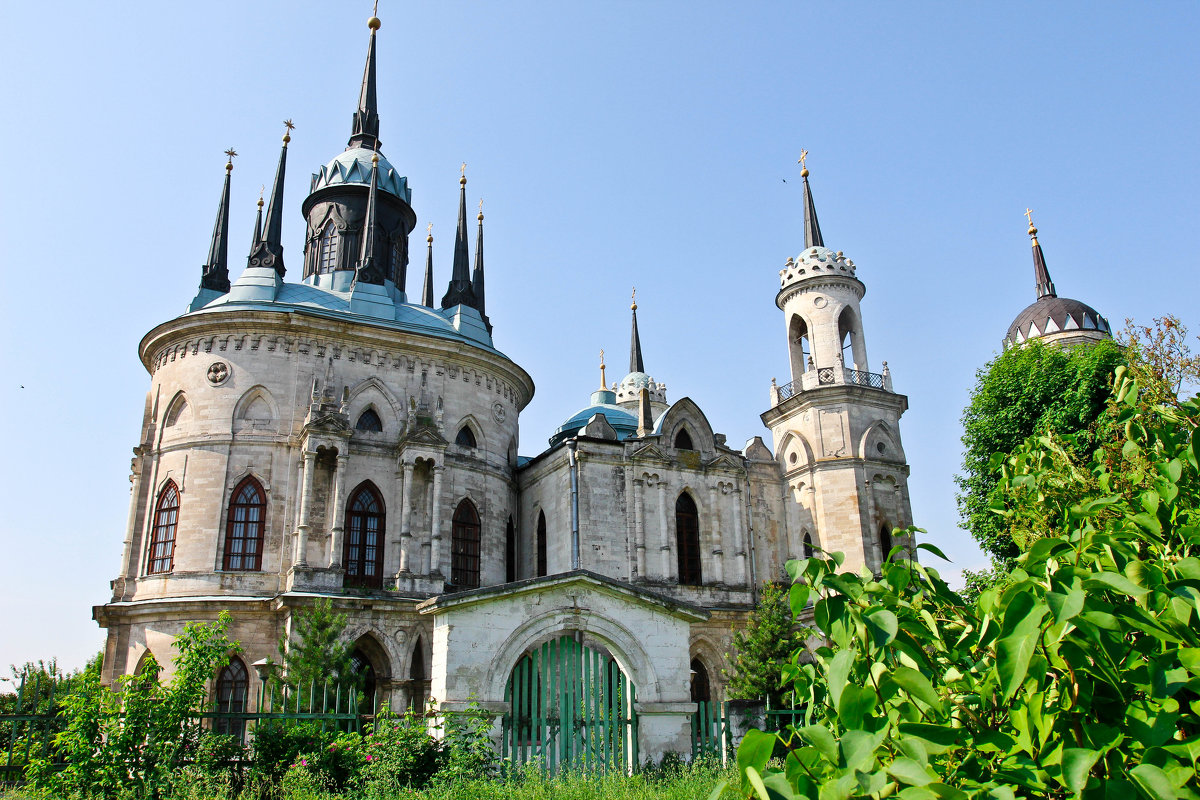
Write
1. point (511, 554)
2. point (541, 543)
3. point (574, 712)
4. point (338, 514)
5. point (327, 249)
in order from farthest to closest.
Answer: point (327, 249) → point (511, 554) → point (541, 543) → point (338, 514) → point (574, 712)

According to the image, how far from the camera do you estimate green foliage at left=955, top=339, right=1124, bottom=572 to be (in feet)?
74.7

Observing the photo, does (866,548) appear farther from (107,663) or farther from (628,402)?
(107,663)

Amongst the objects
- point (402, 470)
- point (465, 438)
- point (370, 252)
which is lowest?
point (402, 470)

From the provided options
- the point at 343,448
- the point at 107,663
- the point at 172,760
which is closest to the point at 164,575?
the point at 107,663

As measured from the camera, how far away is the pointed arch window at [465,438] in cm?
2683

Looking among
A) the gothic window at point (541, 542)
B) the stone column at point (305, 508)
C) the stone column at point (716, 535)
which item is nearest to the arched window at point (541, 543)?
the gothic window at point (541, 542)

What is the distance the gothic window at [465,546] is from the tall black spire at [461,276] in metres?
7.50

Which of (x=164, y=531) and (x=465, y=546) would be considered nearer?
(x=164, y=531)

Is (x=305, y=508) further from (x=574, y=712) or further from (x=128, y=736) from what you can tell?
(x=574, y=712)

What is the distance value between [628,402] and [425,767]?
3251 centimetres

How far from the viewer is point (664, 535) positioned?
2647cm

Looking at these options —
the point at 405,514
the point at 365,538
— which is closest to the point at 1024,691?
the point at 405,514

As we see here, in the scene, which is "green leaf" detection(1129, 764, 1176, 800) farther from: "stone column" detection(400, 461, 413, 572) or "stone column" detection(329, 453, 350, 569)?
"stone column" detection(400, 461, 413, 572)

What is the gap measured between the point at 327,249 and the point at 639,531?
15213 mm
